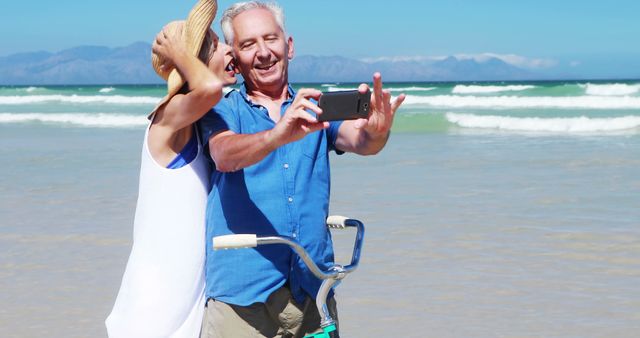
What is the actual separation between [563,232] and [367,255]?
1653 millimetres

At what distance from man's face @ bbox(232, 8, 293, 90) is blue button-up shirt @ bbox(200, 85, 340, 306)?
94 mm

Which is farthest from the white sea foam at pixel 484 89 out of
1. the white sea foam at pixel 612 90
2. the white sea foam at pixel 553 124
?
the white sea foam at pixel 553 124

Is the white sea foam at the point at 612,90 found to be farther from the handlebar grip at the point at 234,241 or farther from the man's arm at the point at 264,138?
the handlebar grip at the point at 234,241

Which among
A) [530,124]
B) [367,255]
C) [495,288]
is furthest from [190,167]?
[530,124]

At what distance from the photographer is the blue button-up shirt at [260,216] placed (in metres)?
2.56

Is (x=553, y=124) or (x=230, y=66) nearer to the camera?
(x=230, y=66)

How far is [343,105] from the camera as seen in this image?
2219mm

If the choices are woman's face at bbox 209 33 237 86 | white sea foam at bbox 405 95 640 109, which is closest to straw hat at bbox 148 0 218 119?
woman's face at bbox 209 33 237 86

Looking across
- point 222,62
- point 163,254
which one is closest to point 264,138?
point 222,62

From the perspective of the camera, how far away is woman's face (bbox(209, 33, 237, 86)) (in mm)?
2467

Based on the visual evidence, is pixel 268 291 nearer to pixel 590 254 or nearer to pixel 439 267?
pixel 439 267

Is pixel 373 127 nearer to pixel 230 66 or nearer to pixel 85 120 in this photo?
pixel 230 66

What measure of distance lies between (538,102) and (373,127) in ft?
95.9

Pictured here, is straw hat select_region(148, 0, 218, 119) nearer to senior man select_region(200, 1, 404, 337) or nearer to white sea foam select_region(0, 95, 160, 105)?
senior man select_region(200, 1, 404, 337)
